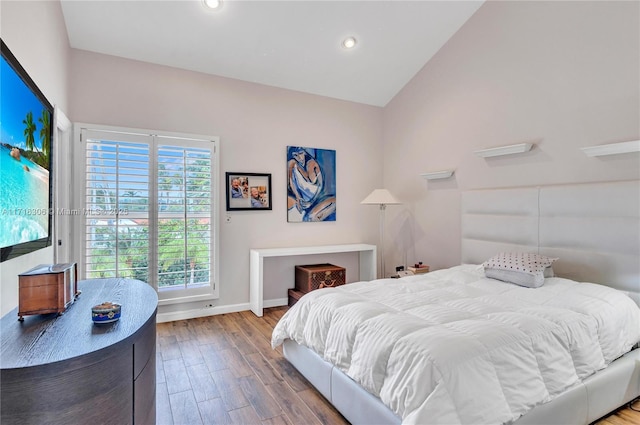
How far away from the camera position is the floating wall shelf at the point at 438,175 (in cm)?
390

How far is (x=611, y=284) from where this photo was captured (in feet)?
8.55

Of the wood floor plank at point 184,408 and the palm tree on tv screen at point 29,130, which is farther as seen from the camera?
the wood floor plank at point 184,408

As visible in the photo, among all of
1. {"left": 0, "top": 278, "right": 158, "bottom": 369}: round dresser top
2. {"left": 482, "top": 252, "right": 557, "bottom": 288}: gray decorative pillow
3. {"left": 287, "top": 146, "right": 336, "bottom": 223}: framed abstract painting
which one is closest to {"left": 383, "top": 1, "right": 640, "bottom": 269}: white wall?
{"left": 482, "top": 252, "right": 557, "bottom": 288}: gray decorative pillow

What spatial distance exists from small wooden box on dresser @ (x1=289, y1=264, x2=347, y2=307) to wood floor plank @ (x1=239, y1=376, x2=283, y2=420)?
5.34 feet

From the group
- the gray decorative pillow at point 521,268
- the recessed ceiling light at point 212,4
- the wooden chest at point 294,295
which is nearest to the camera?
the gray decorative pillow at point 521,268

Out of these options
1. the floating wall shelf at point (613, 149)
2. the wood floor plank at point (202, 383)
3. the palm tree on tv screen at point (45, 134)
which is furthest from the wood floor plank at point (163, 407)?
the floating wall shelf at point (613, 149)

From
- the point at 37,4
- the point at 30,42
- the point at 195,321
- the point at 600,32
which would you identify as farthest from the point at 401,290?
the point at 37,4

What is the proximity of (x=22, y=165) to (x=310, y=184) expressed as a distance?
10.2 ft

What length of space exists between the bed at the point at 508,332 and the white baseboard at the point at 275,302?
63.2 inches

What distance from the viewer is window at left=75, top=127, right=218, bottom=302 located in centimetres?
324

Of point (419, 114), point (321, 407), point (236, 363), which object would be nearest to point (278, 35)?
point (419, 114)

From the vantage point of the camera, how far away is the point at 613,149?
8.34 ft

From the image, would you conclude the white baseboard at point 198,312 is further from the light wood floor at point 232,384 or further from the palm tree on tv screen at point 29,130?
the palm tree on tv screen at point 29,130

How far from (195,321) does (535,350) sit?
314 centimetres
